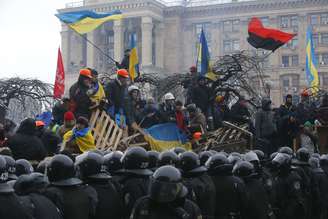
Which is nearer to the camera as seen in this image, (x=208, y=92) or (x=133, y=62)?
(x=208, y=92)

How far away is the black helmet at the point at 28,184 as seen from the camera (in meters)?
5.26

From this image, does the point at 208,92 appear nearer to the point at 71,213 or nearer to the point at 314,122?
the point at 314,122

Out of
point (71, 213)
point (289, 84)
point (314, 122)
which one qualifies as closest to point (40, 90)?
point (314, 122)

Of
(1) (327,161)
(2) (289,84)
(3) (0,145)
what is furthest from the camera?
(2) (289,84)

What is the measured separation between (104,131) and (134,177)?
4142 millimetres

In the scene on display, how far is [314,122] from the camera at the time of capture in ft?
47.8

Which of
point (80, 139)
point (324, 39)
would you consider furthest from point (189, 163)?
point (324, 39)

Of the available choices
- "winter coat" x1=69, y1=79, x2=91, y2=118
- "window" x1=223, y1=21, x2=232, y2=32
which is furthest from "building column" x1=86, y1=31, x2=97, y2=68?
"winter coat" x1=69, y1=79, x2=91, y2=118

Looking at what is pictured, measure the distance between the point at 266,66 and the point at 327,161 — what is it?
63.5m

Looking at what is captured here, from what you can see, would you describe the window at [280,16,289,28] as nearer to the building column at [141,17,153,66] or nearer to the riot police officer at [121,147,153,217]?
the building column at [141,17,153,66]

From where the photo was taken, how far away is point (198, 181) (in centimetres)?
680

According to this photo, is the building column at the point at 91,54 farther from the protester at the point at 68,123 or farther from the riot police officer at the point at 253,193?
the riot police officer at the point at 253,193

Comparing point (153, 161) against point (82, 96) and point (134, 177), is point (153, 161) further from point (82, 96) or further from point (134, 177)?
point (82, 96)

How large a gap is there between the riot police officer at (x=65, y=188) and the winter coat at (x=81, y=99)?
16.2 feet
